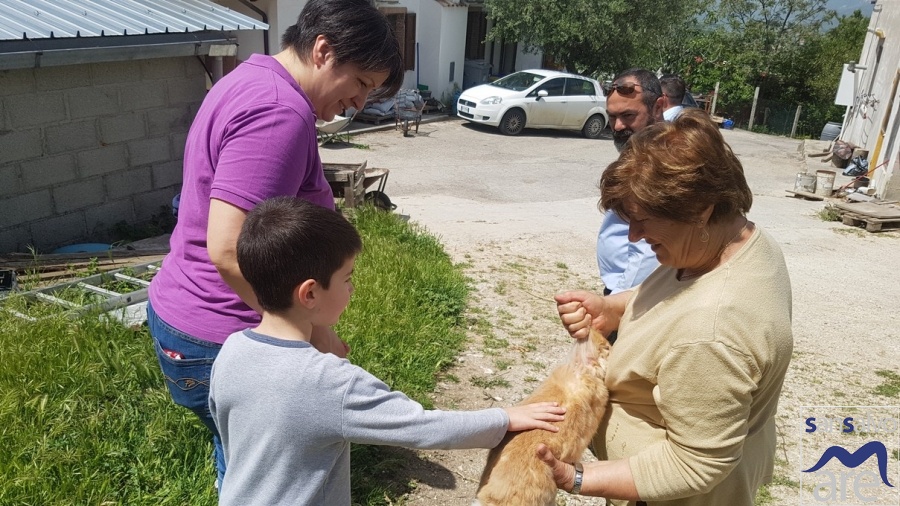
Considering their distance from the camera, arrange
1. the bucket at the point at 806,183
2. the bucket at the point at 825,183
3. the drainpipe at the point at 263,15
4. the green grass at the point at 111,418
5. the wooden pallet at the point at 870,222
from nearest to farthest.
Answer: the green grass at the point at 111,418
the wooden pallet at the point at 870,222
the drainpipe at the point at 263,15
the bucket at the point at 806,183
the bucket at the point at 825,183

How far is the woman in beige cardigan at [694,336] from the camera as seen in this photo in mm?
1607

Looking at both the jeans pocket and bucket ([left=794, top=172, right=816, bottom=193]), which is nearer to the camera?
the jeans pocket

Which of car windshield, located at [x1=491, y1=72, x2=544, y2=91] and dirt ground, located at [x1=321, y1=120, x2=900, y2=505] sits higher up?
car windshield, located at [x1=491, y1=72, x2=544, y2=91]

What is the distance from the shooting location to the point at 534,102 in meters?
19.7

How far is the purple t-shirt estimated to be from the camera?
6.09 ft

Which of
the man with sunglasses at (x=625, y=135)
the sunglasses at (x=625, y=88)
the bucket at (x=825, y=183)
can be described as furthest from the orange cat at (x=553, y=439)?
the bucket at (x=825, y=183)

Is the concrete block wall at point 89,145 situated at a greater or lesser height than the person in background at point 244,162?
lesser

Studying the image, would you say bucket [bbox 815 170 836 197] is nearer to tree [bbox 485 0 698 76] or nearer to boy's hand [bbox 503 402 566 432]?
tree [bbox 485 0 698 76]

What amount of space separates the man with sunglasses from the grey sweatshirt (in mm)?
1640

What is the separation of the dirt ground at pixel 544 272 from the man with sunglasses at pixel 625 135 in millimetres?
1310

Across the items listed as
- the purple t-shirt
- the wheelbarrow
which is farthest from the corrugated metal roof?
the purple t-shirt

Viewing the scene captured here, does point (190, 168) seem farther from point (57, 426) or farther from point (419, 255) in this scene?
point (419, 255)

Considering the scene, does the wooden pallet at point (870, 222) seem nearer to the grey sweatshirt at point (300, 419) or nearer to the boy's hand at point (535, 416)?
the boy's hand at point (535, 416)

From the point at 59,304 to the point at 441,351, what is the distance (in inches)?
102
